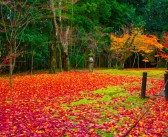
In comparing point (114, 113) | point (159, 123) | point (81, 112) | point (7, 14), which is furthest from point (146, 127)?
point (7, 14)

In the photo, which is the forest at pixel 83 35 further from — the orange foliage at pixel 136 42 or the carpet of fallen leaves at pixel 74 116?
the carpet of fallen leaves at pixel 74 116

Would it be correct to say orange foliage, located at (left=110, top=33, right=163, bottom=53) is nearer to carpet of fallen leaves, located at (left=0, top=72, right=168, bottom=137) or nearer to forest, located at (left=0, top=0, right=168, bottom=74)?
forest, located at (left=0, top=0, right=168, bottom=74)

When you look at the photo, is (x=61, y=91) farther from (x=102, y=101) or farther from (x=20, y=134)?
(x=20, y=134)

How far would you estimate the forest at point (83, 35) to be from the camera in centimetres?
2084

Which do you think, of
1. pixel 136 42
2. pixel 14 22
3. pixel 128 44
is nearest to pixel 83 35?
pixel 128 44

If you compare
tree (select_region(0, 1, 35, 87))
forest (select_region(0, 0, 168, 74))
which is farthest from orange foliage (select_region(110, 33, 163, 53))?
tree (select_region(0, 1, 35, 87))

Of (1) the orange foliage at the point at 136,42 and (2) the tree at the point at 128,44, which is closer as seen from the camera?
(2) the tree at the point at 128,44

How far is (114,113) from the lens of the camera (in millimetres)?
7406

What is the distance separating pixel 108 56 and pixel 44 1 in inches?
614

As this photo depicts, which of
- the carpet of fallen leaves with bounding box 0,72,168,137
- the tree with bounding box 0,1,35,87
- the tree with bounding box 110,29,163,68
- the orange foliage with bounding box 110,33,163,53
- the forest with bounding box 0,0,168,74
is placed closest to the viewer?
the carpet of fallen leaves with bounding box 0,72,168,137

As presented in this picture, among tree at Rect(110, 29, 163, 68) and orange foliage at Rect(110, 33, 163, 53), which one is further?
orange foliage at Rect(110, 33, 163, 53)

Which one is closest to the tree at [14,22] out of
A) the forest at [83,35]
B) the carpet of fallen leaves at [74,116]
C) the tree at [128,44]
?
the forest at [83,35]

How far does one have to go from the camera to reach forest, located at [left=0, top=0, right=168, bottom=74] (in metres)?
20.8

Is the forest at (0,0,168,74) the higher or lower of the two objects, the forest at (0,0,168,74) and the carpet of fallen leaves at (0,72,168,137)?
the higher
